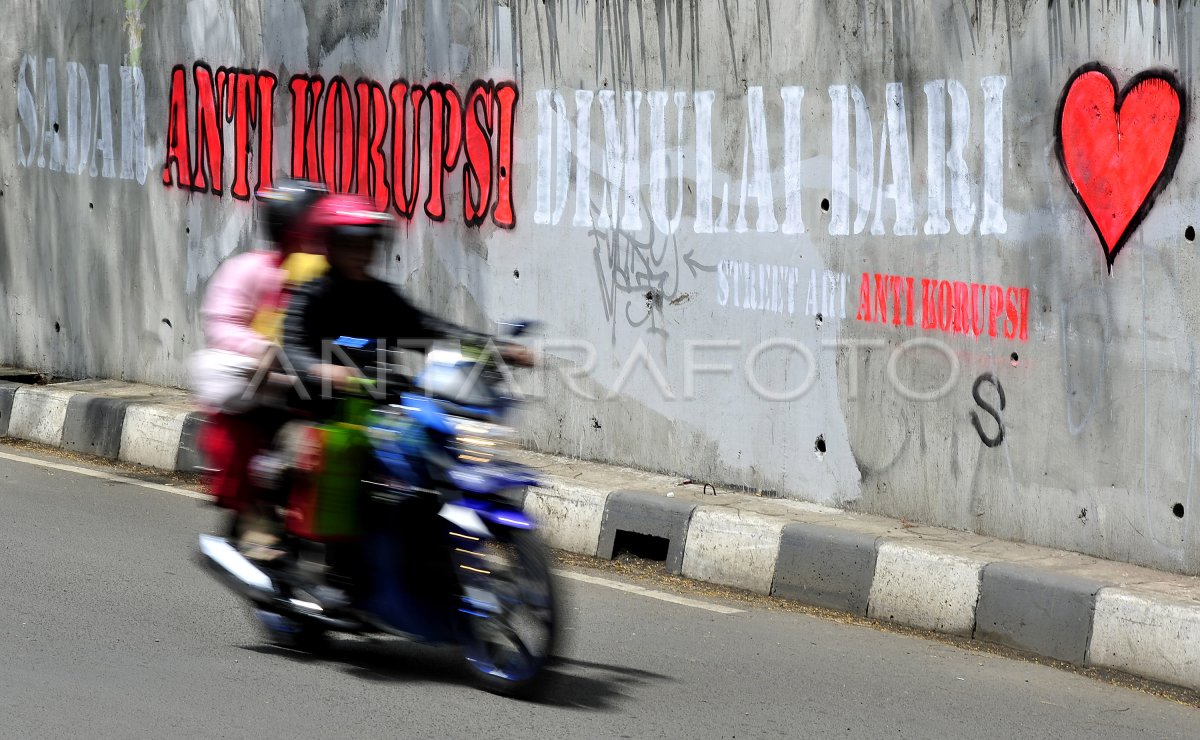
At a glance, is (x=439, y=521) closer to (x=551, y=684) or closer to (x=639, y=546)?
(x=551, y=684)

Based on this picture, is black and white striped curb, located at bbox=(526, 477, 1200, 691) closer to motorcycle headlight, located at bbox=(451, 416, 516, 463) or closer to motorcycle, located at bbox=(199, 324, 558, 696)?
motorcycle, located at bbox=(199, 324, 558, 696)

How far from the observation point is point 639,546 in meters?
7.53

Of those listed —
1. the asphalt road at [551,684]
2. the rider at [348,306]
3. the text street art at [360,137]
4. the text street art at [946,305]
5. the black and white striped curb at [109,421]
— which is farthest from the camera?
the black and white striped curb at [109,421]

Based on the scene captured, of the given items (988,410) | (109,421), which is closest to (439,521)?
(988,410)

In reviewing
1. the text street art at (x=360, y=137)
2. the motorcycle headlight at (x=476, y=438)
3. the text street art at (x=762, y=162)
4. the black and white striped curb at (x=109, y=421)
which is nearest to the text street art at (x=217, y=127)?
the text street art at (x=360, y=137)

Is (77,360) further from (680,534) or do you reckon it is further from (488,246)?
(680,534)

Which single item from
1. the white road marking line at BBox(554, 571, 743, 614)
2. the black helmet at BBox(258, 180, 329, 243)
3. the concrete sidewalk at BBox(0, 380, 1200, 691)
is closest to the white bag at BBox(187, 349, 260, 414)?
the black helmet at BBox(258, 180, 329, 243)

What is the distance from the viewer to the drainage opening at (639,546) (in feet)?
24.4

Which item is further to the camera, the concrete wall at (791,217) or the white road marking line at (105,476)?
the white road marking line at (105,476)

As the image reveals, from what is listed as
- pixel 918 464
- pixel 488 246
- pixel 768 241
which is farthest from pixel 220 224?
pixel 918 464

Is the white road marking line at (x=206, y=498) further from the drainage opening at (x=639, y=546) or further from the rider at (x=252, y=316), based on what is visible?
the rider at (x=252, y=316)

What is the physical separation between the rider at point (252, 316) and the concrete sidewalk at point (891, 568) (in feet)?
7.96

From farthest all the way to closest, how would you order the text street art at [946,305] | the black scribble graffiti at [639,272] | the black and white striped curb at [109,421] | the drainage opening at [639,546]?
the black and white striped curb at [109,421], the black scribble graffiti at [639,272], the drainage opening at [639,546], the text street art at [946,305]

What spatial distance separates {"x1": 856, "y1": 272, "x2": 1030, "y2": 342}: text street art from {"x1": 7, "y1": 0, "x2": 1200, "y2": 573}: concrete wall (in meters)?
0.01
